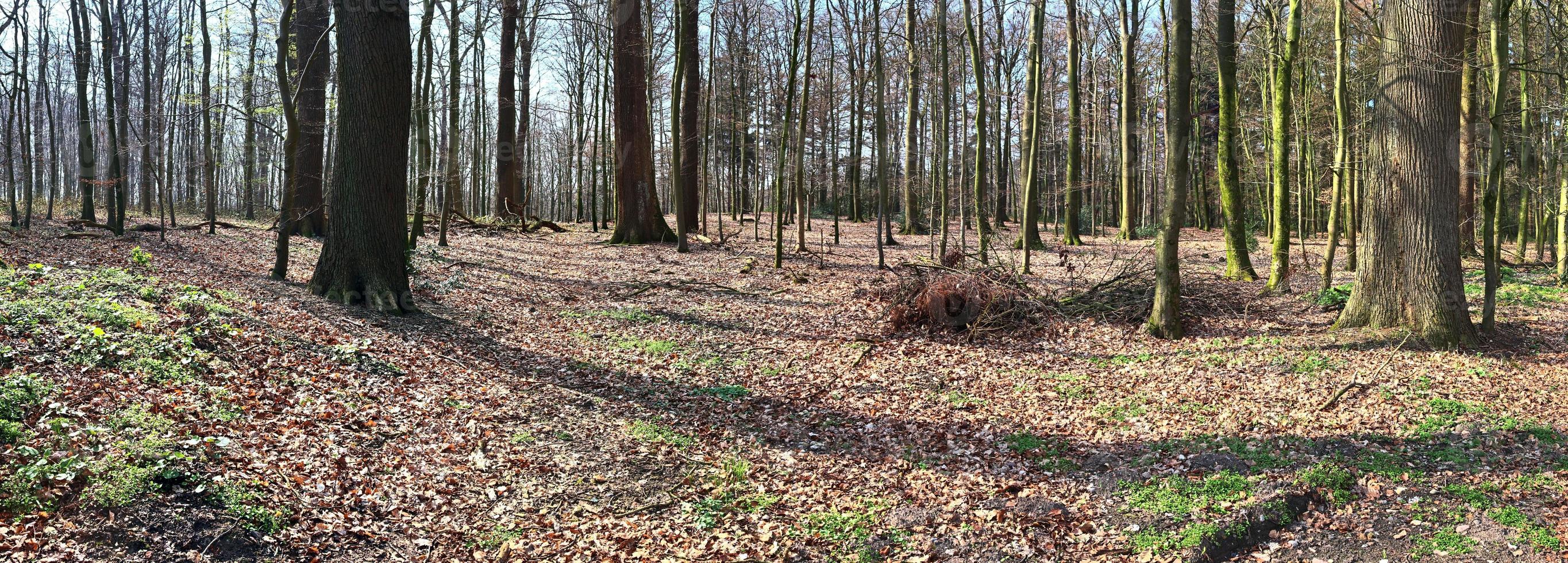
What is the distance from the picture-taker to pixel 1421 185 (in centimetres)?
771

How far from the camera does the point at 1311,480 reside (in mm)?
5184

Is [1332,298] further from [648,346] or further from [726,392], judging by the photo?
[648,346]

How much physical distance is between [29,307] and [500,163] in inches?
641

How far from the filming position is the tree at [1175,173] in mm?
8141

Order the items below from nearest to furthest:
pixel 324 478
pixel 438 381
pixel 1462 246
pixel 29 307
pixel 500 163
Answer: pixel 324 478
pixel 29 307
pixel 438 381
pixel 1462 246
pixel 500 163

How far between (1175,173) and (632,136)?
41.4 ft

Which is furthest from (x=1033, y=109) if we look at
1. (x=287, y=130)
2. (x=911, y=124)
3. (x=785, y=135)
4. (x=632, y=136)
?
(x=287, y=130)

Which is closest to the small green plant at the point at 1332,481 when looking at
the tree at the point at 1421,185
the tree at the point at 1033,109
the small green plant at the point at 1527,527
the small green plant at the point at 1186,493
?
the small green plant at the point at 1186,493

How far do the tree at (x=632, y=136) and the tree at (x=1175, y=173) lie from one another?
11936 millimetres

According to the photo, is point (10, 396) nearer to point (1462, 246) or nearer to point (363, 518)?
point (363, 518)

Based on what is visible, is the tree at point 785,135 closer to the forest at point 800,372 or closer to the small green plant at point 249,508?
the forest at point 800,372

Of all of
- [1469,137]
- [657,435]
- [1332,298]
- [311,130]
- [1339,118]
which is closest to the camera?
[657,435]

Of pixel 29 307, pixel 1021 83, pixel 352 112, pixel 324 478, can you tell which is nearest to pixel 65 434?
pixel 324 478

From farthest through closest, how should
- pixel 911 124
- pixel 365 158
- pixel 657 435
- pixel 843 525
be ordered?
1. pixel 911 124
2. pixel 365 158
3. pixel 657 435
4. pixel 843 525
